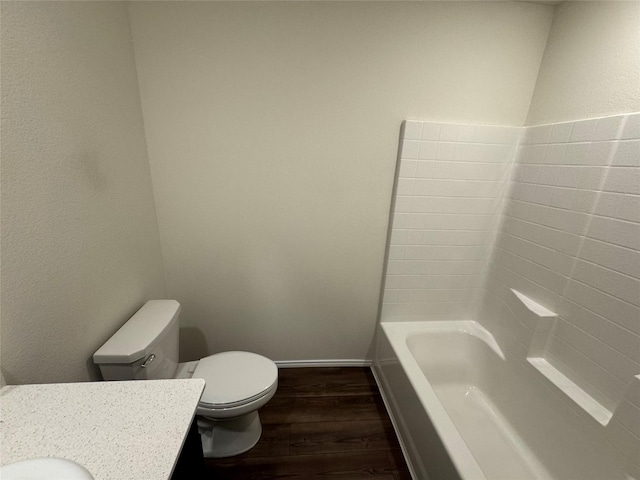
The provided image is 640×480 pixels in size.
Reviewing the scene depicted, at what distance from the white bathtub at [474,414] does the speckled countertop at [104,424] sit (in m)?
0.92

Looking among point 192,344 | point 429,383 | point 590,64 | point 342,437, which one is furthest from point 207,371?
point 590,64

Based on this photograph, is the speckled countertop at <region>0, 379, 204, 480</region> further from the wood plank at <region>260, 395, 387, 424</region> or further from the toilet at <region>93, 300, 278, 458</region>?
the wood plank at <region>260, 395, 387, 424</region>

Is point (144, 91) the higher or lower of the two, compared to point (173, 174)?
higher

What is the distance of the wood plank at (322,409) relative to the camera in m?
1.58

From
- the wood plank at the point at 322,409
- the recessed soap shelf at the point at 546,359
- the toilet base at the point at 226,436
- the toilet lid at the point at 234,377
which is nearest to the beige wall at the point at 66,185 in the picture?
the toilet lid at the point at 234,377

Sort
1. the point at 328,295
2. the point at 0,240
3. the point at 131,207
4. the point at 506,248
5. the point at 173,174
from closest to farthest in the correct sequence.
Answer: the point at 0,240, the point at 131,207, the point at 173,174, the point at 506,248, the point at 328,295

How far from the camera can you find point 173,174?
4.83 ft

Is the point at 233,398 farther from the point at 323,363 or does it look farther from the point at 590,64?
the point at 590,64

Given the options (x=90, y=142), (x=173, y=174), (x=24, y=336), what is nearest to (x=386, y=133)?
(x=173, y=174)

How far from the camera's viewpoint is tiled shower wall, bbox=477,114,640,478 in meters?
1.01

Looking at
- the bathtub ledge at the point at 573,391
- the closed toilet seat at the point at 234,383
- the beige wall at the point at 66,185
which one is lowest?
the closed toilet seat at the point at 234,383

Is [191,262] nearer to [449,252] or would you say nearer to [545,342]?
[449,252]

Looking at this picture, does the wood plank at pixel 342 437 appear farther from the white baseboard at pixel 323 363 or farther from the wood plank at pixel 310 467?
the white baseboard at pixel 323 363

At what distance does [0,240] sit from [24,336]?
11.1 inches
